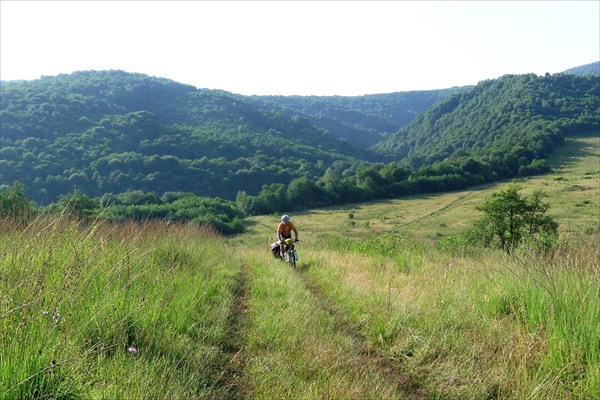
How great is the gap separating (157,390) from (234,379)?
98 centimetres

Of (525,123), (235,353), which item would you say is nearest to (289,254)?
(235,353)

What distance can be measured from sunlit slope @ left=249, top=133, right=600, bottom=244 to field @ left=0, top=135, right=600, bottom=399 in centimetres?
4546

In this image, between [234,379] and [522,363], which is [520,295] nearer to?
[522,363]

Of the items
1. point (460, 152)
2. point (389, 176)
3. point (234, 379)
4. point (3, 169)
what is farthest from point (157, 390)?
point (460, 152)

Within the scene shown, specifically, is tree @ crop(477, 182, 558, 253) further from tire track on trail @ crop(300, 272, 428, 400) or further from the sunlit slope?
tire track on trail @ crop(300, 272, 428, 400)

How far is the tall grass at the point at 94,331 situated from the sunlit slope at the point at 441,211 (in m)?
46.8

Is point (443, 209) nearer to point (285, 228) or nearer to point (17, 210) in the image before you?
point (285, 228)

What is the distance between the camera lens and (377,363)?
4332 millimetres

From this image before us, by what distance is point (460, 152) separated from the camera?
154 m

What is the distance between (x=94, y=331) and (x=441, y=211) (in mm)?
85547

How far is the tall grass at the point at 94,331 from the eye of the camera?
2.63 metres

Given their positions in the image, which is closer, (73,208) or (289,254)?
(73,208)

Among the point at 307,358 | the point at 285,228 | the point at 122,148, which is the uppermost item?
the point at 122,148

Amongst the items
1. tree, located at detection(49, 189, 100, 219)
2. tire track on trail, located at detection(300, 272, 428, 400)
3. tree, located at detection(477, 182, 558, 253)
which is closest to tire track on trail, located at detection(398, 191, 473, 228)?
tree, located at detection(477, 182, 558, 253)
